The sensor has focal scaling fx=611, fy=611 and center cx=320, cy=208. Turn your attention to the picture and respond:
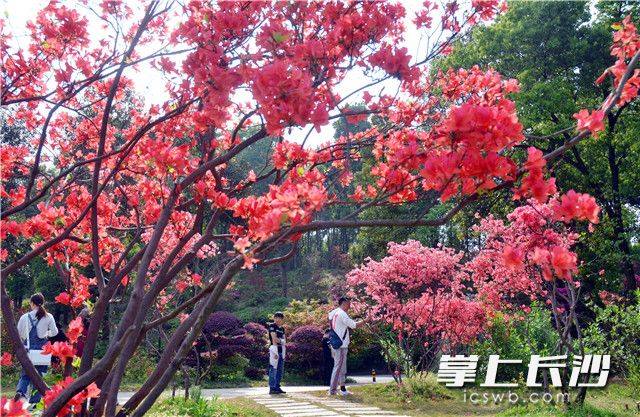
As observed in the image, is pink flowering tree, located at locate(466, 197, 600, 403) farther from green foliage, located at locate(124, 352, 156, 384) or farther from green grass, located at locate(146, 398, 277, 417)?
green foliage, located at locate(124, 352, 156, 384)

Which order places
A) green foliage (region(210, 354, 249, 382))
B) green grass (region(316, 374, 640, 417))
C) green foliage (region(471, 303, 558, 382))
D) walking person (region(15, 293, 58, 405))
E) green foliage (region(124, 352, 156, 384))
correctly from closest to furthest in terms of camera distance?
walking person (region(15, 293, 58, 405))
green grass (region(316, 374, 640, 417))
green foliage (region(471, 303, 558, 382))
green foliage (region(210, 354, 249, 382))
green foliage (region(124, 352, 156, 384))

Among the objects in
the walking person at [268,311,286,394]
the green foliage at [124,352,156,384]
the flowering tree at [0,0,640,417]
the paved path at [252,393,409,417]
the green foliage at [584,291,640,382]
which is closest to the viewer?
the flowering tree at [0,0,640,417]

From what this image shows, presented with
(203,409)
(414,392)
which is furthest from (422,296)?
(203,409)

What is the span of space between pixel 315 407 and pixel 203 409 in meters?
1.42

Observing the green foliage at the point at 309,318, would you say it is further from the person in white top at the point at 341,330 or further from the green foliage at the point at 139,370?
the person in white top at the point at 341,330

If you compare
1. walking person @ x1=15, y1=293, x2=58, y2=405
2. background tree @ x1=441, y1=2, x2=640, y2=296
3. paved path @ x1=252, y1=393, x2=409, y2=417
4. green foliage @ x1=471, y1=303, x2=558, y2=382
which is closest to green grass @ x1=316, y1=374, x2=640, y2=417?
paved path @ x1=252, y1=393, x2=409, y2=417

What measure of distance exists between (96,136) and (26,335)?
8.26 feet

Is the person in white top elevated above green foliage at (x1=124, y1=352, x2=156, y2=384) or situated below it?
above

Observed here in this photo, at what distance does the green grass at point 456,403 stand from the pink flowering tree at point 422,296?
562 millimetres

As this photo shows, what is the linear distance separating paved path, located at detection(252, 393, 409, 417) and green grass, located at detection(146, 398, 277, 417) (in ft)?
0.75

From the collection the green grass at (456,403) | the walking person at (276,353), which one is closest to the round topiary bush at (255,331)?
the walking person at (276,353)

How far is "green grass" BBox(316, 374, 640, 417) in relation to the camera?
6.92 m

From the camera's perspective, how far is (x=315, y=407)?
7594mm

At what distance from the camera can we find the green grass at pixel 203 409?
6.99 meters
